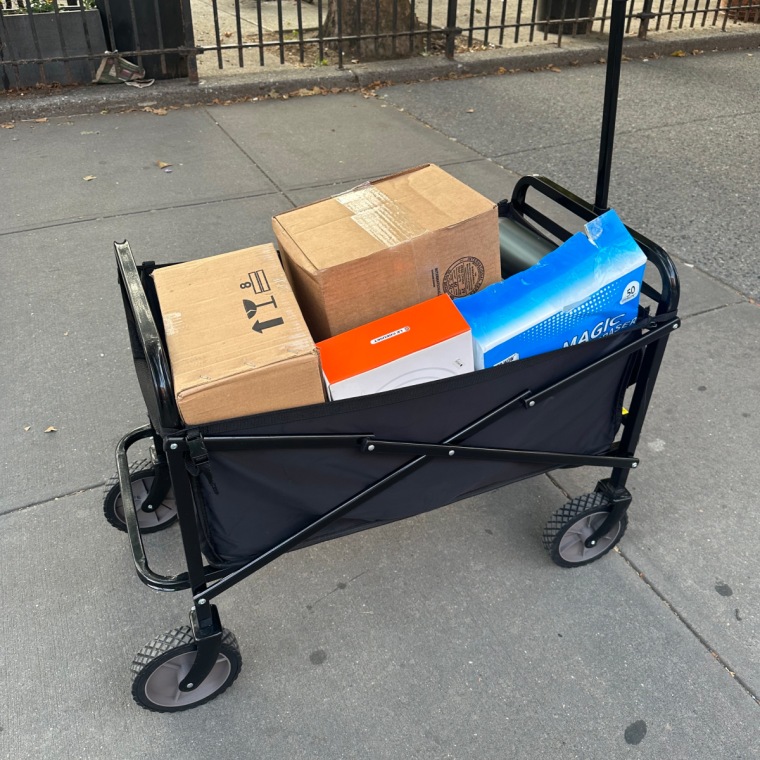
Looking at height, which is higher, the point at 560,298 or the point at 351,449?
the point at 560,298

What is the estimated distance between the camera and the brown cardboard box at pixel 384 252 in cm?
180

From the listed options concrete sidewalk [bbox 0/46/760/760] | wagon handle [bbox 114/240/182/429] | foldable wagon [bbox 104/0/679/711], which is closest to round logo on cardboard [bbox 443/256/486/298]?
foldable wagon [bbox 104/0/679/711]

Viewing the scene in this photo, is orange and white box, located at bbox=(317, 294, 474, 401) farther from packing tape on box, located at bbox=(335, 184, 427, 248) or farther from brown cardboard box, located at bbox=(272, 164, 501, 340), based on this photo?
packing tape on box, located at bbox=(335, 184, 427, 248)

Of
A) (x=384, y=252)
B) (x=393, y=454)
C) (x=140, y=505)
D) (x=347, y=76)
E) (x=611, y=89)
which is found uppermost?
(x=611, y=89)

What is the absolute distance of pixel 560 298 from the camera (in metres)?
1.85

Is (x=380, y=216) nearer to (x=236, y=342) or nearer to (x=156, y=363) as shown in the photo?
(x=236, y=342)

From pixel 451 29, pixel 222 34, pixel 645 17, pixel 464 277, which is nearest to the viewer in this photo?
pixel 464 277

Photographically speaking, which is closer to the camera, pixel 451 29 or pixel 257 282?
pixel 257 282

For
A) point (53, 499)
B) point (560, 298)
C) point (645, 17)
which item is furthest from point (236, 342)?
point (645, 17)

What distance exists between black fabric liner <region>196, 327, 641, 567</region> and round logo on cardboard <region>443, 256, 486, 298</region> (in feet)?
0.90

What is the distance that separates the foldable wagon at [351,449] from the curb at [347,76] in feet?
15.4

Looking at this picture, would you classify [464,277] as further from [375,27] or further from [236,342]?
[375,27]

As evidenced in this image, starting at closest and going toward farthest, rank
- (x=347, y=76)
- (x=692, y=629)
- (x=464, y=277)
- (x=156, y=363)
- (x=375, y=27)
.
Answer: (x=156, y=363), (x=464, y=277), (x=692, y=629), (x=347, y=76), (x=375, y=27)

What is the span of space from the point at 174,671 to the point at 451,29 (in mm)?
6489
